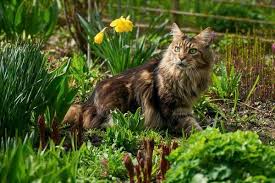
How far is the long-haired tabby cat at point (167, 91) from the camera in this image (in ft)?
22.0

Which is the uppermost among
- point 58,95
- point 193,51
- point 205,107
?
point 193,51

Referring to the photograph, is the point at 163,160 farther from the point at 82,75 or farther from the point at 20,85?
the point at 82,75

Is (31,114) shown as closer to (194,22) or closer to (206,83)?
(206,83)

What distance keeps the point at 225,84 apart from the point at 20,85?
2444 mm

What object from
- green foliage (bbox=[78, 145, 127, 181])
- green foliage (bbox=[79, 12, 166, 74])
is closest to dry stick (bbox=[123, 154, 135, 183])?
green foliage (bbox=[78, 145, 127, 181])

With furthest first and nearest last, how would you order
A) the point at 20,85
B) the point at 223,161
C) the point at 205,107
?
1. the point at 205,107
2. the point at 20,85
3. the point at 223,161

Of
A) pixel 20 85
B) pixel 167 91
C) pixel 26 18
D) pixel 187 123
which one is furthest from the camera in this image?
pixel 26 18

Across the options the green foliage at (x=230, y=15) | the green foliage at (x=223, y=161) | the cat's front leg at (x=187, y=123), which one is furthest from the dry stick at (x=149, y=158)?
the green foliage at (x=230, y=15)

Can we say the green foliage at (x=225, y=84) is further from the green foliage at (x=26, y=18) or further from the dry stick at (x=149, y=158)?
the dry stick at (x=149, y=158)

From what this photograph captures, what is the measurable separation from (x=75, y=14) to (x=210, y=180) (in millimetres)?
5078

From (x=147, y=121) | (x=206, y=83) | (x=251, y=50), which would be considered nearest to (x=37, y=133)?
(x=147, y=121)

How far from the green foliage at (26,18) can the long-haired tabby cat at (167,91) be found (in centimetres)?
233

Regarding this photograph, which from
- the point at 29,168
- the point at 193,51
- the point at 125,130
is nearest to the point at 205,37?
the point at 193,51

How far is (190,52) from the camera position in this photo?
673 cm
